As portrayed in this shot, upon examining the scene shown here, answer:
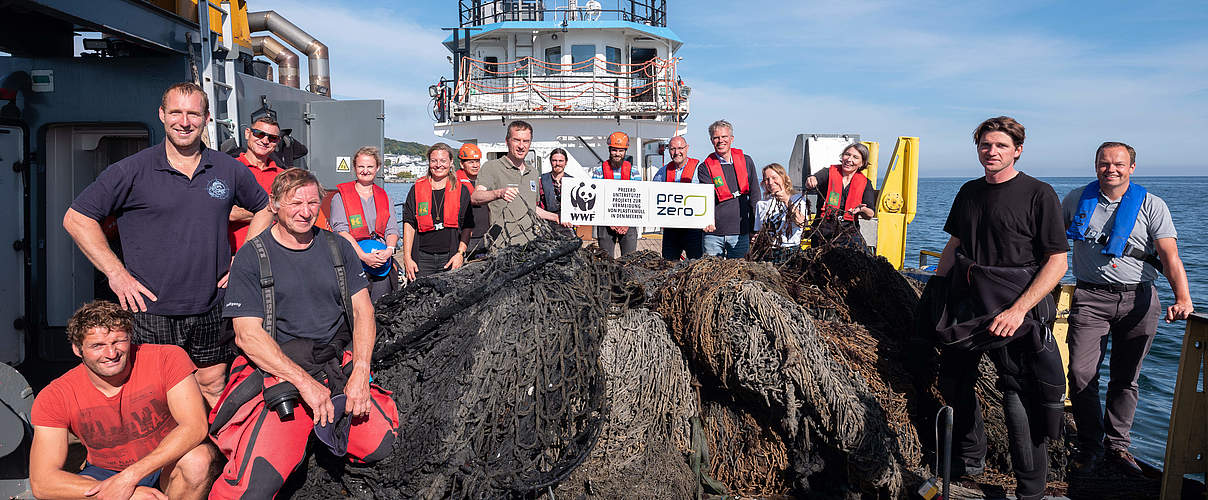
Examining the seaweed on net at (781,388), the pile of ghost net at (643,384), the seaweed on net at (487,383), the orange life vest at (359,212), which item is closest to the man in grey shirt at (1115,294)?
the pile of ghost net at (643,384)

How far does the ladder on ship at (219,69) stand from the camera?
5.17 m

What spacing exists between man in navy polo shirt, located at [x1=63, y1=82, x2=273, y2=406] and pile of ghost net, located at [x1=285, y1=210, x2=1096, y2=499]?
86 centimetres

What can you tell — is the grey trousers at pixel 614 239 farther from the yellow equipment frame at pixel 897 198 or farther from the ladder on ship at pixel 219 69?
the ladder on ship at pixel 219 69

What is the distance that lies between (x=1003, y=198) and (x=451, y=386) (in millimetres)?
2867

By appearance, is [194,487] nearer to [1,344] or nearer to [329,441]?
[329,441]

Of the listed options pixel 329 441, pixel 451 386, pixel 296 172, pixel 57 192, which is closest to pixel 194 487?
pixel 329 441

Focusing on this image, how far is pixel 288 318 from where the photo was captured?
302 centimetres

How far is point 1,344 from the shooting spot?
200 inches

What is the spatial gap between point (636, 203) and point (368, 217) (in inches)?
96.4

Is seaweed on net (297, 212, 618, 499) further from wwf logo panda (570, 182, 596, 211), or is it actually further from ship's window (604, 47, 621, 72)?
ship's window (604, 47, 621, 72)

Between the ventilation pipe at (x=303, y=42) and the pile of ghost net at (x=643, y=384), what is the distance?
30.9 ft

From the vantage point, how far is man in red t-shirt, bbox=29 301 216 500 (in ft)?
9.02

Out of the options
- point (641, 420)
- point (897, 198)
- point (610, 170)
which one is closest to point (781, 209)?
point (610, 170)

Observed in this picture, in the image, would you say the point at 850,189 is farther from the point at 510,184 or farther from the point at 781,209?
the point at 510,184
